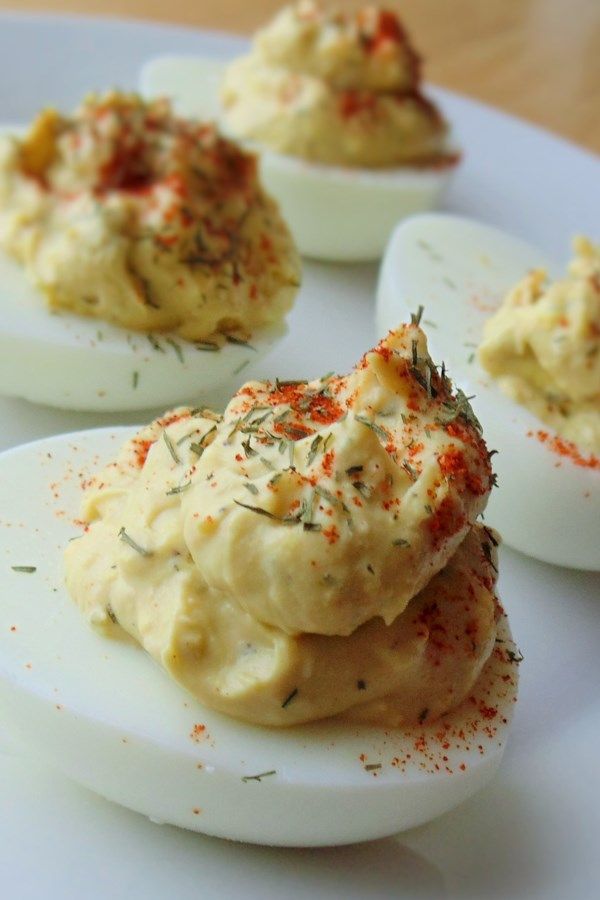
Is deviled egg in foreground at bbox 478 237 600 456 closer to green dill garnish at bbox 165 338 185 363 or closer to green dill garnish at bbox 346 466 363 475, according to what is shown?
green dill garnish at bbox 165 338 185 363

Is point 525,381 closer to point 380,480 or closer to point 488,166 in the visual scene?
point 380,480

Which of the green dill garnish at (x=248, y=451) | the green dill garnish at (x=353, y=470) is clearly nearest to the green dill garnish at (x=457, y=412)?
the green dill garnish at (x=353, y=470)

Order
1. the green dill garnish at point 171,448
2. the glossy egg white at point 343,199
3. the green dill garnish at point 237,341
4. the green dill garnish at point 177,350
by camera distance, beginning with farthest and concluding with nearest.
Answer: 1. the glossy egg white at point 343,199
2. the green dill garnish at point 237,341
3. the green dill garnish at point 177,350
4. the green dill garnish at point 171,448

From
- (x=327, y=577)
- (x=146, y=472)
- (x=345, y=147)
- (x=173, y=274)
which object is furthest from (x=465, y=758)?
(x=345, y=147)

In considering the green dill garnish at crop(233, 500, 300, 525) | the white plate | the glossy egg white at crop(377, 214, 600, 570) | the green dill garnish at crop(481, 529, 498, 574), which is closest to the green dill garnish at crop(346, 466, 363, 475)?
the green dill garnish at crop(233, 500, 300, 525)

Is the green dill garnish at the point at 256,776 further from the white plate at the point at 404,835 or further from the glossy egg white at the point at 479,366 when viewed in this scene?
the glossy egg white at the point at 479,366

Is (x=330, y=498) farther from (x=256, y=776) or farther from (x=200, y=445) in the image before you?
(x=256, y=776)

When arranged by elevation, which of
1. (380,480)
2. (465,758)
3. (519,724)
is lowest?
(519,724)
